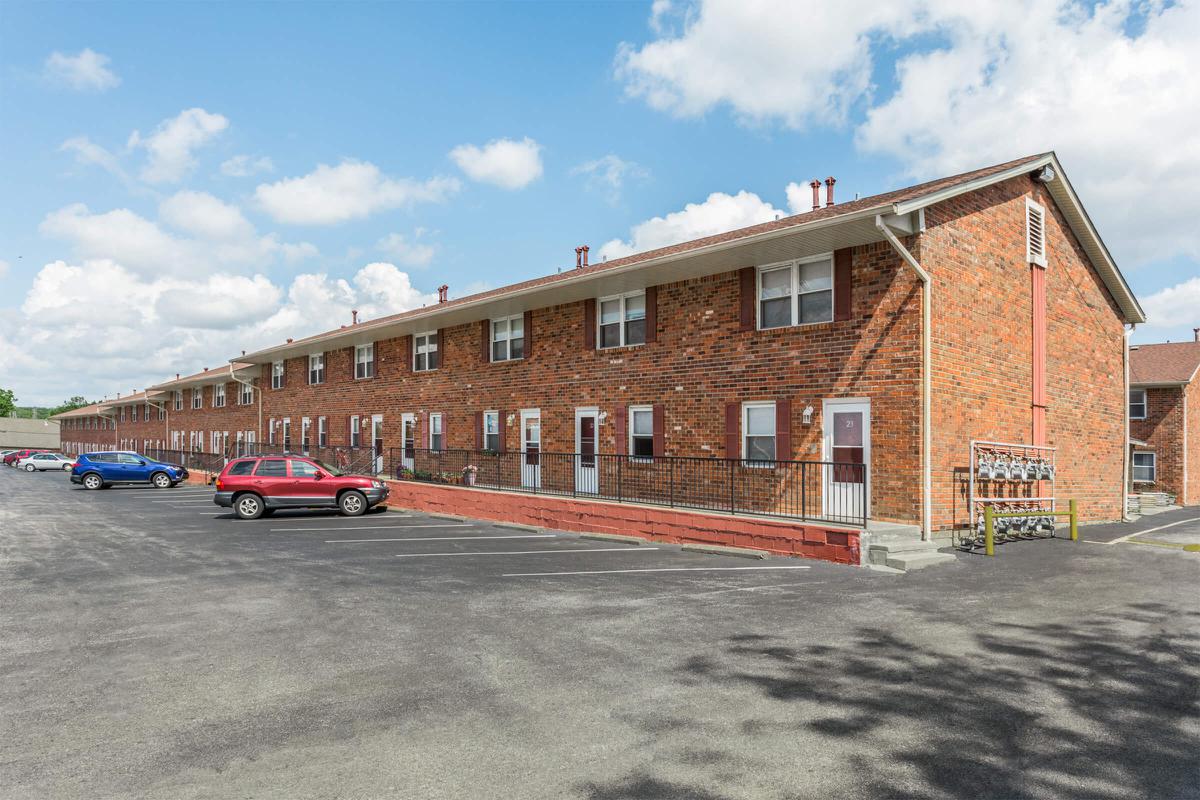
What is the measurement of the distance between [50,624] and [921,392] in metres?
12.5

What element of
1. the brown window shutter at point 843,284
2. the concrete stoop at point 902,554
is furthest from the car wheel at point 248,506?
the concrete stoop at point 902,554

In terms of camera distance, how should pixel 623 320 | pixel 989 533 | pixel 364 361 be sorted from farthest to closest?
1. pixel 364 361
2. pixel 623 320
3. pixel 989 533

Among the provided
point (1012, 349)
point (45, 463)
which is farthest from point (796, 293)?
point (45, 463)

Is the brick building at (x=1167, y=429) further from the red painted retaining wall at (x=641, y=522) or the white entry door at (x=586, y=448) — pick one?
the red painted retaining wall at (x=641, y=522)

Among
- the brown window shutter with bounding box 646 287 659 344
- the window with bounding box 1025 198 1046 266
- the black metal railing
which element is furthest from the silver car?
the window with bounding box 1025 198 1046 266

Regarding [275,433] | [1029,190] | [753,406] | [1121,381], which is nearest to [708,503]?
[753,406]

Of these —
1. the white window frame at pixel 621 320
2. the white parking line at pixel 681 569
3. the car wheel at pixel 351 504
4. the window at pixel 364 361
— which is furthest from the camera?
the window at pixel 364 361

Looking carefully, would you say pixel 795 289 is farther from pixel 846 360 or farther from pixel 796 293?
pixel 846 360

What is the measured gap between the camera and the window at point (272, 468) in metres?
19.5

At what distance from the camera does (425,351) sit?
2564cm

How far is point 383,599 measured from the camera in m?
8.85

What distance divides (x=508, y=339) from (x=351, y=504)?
6.37 metres

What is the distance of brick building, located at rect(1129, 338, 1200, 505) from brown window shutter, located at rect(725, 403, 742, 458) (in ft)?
78.3

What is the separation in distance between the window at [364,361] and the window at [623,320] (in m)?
12.8
